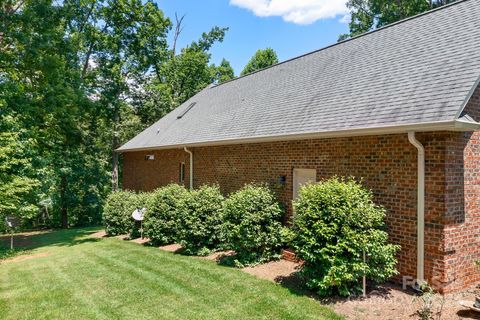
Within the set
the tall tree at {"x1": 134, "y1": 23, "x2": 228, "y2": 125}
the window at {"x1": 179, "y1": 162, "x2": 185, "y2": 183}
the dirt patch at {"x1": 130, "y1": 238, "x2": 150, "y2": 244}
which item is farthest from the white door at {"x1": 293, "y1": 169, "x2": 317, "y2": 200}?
the tall tree at {"x1": 134, "y1": 23, "x2": 228, "y2": 125}

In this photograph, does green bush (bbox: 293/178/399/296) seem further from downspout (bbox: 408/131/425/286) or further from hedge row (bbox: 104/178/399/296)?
downspout (bbox: 408/131/425/286)

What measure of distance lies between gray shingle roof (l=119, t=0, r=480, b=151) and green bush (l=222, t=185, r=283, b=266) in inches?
72.6

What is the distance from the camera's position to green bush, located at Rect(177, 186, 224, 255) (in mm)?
9469

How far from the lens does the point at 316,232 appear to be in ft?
19.9

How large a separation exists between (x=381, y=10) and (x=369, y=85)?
23.4 m

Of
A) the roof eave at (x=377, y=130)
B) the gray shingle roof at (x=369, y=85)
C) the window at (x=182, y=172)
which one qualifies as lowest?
the window at (x=182, y=172)

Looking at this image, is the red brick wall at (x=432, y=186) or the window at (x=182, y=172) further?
the window at (x=182, y=172)

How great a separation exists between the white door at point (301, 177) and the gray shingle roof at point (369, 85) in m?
1.07

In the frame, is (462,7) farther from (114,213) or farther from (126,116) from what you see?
(126,116)

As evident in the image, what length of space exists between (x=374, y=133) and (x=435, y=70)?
6.24ft

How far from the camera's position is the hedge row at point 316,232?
19.1 feet

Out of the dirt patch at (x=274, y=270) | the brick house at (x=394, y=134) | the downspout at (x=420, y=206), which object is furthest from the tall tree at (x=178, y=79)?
the downspout at (x=420, y=206)

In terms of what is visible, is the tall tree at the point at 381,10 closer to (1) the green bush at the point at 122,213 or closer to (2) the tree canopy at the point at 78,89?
(2) the tree canopy at the point at 78,89

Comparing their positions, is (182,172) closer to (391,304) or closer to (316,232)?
(316,232)
